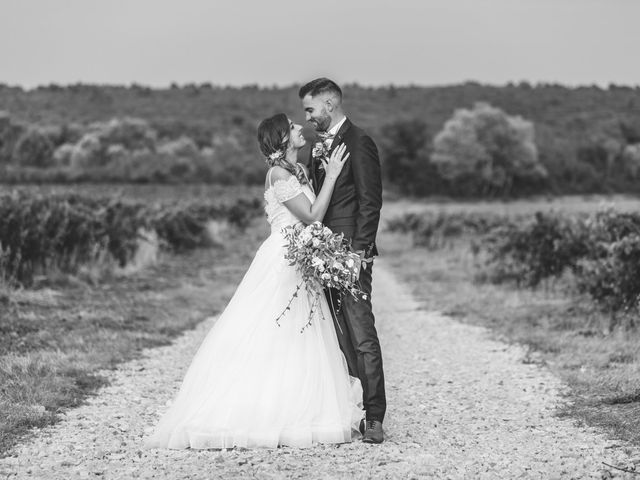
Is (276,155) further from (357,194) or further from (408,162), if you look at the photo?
(408,162)

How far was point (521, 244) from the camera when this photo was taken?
1567 cm

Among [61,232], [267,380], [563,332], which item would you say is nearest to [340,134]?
[267,380]

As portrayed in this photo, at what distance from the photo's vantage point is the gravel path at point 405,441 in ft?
16.5

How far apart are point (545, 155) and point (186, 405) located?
2488 inches

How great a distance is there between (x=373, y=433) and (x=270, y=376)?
800 millimetres

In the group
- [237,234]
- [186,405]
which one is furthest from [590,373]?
[237,234]

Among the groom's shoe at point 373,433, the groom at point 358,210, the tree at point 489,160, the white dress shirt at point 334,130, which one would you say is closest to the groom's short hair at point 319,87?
the groom at point 358,210

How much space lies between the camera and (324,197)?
18.9 ft

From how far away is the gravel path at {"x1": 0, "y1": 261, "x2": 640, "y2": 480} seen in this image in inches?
198

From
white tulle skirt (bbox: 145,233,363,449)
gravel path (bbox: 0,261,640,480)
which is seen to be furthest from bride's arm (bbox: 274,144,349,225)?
gravel path (bbox: 0,261,640,480)

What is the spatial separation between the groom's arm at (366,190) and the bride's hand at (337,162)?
0.07 metres

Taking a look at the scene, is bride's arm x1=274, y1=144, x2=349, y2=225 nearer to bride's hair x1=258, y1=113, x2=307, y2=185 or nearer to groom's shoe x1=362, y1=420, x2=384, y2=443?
bride's hair x1=258, y1=113, x2=307, y2=185

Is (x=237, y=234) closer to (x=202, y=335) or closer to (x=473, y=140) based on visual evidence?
(x=202, y=335)

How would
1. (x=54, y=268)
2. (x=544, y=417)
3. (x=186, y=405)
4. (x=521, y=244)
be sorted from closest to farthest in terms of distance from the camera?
1. (x=186, y=405)
2. (x=544, y=417)
3. (x=54, y=268)
4. (x=521, y=244)
